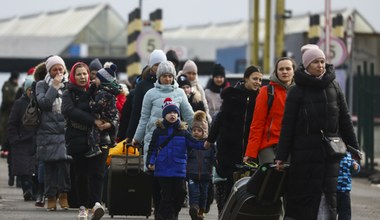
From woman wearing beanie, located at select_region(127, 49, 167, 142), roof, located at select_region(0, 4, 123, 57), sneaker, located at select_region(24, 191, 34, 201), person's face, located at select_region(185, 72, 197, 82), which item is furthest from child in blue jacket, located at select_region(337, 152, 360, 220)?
roof, located at select_region(0, 4, 123, 57)

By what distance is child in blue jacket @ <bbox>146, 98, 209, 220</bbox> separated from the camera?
50.5 feet

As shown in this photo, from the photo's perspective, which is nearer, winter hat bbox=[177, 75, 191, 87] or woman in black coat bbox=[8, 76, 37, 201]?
winter hat bbox=[177, 75, 191, 87]

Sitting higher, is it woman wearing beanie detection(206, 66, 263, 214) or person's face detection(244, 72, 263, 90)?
person's face detection(244, 72, 263, 90)

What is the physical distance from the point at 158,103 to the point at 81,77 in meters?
0.83

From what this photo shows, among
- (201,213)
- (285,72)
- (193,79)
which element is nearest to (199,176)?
(201,213)

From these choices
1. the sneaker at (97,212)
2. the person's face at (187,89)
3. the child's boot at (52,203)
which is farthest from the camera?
the person's face at (187,89)

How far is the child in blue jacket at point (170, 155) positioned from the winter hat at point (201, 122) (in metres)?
1.04

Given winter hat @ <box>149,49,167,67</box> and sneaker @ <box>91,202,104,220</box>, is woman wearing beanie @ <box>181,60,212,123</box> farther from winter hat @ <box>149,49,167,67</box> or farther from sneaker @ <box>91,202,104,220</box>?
sneaker @ <box>91,202,104,220</box>

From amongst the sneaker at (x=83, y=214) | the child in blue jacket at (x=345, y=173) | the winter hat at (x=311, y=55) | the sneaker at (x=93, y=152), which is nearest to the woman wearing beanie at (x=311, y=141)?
the winter hat at (x=311, y=55)

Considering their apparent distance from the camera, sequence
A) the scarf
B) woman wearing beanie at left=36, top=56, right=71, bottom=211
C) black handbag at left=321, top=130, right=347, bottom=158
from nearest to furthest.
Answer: black handbag at left=321, top=130, right=347, bottom=158, the scarf, woman wearing beanie at left=36, top=56, right=71, bottom=211

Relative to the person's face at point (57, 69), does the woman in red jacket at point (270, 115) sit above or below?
below

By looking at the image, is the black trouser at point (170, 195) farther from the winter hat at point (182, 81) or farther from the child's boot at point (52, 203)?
the winter hat at point (182, 81)

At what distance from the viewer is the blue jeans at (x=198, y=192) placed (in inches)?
669

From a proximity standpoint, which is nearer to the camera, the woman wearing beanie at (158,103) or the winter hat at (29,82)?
the woman wearing beanie at (158,103)
